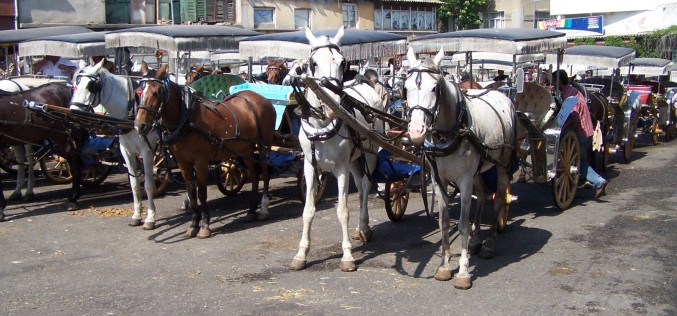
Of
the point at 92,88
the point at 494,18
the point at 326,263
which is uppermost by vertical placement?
the point at 494,18

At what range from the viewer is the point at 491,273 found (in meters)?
7.48

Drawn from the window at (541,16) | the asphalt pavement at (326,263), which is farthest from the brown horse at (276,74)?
the window at (541,16)

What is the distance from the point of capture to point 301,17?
36406 millimetres

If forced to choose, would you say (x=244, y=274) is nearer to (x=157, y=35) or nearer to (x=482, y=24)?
(x=157, y=35)

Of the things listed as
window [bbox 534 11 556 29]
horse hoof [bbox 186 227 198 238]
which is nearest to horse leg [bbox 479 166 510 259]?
horse hoof [bbox 186 227 198 238]

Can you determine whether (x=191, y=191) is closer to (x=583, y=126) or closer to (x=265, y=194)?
(x=265, y=194)

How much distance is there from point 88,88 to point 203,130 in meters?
1.75

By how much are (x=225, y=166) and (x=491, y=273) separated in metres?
5.48

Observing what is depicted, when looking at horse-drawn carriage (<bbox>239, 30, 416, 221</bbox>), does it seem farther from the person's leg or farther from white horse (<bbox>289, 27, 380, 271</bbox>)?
the person's leg

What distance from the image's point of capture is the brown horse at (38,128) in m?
10.7

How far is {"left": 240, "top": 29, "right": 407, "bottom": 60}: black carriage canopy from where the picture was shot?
1072 cm

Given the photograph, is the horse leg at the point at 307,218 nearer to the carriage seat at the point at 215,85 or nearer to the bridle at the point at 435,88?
the bridle at the point at 435,88

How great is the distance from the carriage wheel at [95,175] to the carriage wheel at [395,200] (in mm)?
5618

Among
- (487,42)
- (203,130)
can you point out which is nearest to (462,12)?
(487,42)
